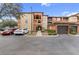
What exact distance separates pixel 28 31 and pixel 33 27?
Answer: 138mm

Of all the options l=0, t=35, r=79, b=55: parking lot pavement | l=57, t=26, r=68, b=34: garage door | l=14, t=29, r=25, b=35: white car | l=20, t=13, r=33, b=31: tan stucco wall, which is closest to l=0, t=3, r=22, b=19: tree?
l=20, t=13, r=33, b=31: tan stucco wall

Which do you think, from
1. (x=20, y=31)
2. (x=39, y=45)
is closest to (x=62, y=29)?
(x=39, y=45)

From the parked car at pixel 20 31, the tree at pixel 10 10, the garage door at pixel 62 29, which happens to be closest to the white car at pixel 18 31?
the parked car at pixel 20 31

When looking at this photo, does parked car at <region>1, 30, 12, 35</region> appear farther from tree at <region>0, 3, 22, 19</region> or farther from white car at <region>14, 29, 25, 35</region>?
tree at <region>0, 3, 22, 19</region>

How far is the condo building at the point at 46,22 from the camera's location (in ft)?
16.1

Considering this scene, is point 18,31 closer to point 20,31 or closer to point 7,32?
point 20,31

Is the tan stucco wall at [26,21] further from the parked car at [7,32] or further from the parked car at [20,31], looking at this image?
the parked car at [7,32]

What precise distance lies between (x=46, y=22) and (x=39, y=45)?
0.52 metres

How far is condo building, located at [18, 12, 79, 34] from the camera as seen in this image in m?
4.91

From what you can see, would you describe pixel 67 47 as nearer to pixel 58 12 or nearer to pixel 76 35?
pixel 76 35

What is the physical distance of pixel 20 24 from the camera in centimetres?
492

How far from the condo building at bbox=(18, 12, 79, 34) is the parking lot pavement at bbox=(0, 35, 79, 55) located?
0.20m

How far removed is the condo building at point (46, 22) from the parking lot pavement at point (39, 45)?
200 mm
